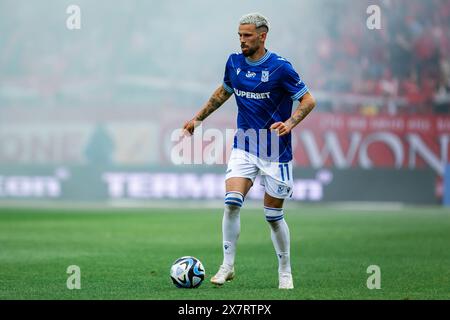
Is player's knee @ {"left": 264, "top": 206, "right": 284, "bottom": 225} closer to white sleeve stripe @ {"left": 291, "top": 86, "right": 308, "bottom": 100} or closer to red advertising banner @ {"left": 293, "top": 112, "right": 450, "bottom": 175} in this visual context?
white sleeve stripe @ {"left": 291, "top": 86, "right": 308, "bottom": 100}

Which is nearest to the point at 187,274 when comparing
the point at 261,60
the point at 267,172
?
the point at 267,172

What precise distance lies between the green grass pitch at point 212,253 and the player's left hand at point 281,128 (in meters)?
1.39

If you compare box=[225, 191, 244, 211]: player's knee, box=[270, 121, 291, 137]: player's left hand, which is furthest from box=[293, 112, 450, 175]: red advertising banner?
box=[270, 121, 291, 137]: player's left hand

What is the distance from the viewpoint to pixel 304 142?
28344mm

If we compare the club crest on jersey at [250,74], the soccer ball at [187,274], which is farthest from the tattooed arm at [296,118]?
the soccer ball at [187,274]

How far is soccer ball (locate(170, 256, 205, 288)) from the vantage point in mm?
8688

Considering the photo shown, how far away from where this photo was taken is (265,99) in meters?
9.07

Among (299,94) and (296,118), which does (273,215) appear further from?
(299,94)

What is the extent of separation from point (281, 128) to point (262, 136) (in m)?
0.53

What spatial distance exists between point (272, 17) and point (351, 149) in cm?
580

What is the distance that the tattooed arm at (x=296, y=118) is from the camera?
8617 millimetres

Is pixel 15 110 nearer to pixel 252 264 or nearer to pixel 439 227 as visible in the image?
pixel 439 227

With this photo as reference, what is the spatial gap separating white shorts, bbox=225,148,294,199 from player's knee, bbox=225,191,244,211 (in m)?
0.21
